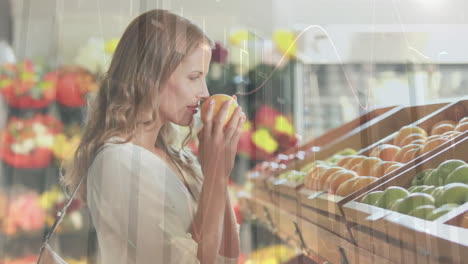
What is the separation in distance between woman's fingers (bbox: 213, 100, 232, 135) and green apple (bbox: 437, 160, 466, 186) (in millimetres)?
575

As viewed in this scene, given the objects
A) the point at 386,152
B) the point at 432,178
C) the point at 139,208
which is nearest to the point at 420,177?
the point at 432,178

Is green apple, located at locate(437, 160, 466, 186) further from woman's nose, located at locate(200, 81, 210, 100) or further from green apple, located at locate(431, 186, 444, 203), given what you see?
woman's nose, located at locate(200, 81, 210, 100)

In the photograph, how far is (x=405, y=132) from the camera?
1324mm

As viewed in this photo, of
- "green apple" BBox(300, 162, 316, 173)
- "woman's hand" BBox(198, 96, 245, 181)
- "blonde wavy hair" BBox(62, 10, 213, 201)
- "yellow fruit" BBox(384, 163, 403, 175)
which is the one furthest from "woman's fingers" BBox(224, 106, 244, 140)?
"yellow fruit" BBox(384, 163, 403, 175)

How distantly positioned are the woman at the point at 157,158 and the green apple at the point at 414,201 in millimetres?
435

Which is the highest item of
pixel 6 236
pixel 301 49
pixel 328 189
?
pixel 301 49

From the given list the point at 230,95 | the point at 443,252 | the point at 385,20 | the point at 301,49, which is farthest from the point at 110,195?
the point at 385,20

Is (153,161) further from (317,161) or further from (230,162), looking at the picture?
(317,161)

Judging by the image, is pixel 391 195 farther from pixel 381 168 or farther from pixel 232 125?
pixel 232 125

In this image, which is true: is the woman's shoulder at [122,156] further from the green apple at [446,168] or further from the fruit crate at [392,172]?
the green apple at [446,168]

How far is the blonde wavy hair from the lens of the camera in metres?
1.25

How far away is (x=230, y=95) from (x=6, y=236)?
725 millimetres

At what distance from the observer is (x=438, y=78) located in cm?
138

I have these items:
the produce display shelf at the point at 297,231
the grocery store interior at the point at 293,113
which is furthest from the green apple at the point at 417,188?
the produce display shelf at the point at 297,231
